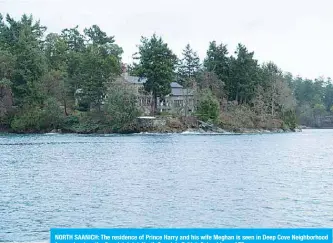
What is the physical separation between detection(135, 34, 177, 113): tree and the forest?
0.19 metres

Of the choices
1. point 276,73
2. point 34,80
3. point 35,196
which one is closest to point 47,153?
point 35,196

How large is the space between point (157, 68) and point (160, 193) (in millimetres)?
72323

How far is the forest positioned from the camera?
306ft

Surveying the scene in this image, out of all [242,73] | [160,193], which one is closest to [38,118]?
[242,73]

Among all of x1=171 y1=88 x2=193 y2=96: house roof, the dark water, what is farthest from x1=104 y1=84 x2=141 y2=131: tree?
the dark water

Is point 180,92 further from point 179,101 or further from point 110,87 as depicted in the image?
point 110,87

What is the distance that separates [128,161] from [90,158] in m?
4.51

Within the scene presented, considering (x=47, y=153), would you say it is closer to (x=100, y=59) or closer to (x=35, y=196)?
(x=35, y=196)

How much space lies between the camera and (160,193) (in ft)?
81.8

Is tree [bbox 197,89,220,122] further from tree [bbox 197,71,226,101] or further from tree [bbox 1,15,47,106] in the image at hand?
tree [bbox 1,15,47,106]
